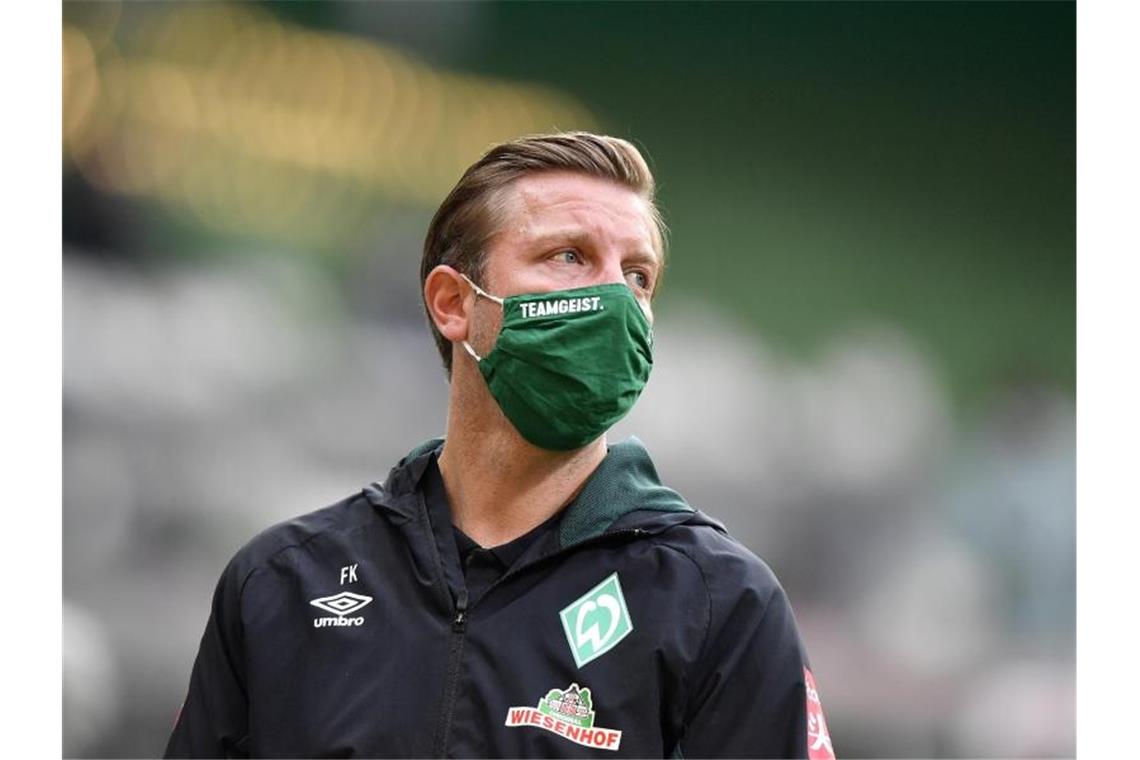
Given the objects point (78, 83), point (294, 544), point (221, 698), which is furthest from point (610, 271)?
point (78, 83)

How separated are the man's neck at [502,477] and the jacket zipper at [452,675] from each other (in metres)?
0.13

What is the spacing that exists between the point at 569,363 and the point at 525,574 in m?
0.31

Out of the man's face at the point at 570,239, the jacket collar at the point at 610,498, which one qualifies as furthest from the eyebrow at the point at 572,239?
the jacket collar at the point at 610,498

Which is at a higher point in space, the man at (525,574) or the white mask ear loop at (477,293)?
the white mask ear loop at (477,293)

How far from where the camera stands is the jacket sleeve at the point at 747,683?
1696mm

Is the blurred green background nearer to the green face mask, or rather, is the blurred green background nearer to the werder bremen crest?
the green face mask

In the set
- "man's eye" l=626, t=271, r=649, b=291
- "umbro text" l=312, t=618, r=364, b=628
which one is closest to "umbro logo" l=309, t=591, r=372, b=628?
"umbro text" l=312, t=618, r=364, b=628

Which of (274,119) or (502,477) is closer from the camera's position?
(502,477)

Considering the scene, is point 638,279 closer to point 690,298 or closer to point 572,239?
point 572,239

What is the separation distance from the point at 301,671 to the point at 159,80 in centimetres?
256

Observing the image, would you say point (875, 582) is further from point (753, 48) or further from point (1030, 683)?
point (753, 48)

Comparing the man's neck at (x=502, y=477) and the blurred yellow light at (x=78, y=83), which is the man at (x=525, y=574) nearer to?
the man's neck at (x=502, y=477)

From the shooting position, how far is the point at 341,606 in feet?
6.13

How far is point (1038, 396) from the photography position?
4.25 m
